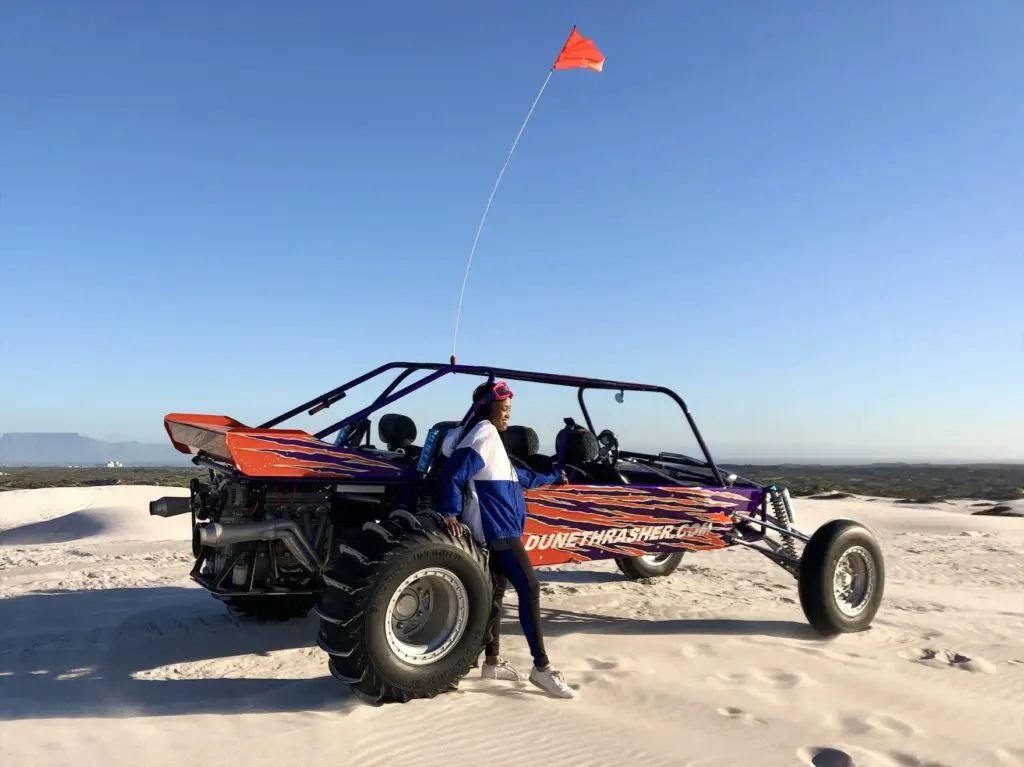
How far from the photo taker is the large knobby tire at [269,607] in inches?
241

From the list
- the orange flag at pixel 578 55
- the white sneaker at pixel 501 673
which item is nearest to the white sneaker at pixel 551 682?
the white sneaker at pixel 501 673

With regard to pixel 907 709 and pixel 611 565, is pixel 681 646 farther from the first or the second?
pixel 611 565

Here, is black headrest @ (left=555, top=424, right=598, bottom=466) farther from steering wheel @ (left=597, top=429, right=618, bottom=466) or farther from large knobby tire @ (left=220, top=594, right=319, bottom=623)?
large knobby tire @ (left=220, top=594, right=319, bottom=623)

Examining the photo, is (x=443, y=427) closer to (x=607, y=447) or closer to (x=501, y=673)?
(x=501, y=673)

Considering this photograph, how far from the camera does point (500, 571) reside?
Result: 15.4 ft

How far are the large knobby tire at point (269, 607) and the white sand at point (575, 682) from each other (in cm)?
15

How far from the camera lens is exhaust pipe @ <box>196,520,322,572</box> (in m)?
4.50

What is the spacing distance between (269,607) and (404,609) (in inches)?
83.2

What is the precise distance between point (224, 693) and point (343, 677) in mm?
897

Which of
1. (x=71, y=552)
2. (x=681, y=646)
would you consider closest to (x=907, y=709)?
(x=681, y=646)

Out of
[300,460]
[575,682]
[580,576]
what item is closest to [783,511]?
[580,576]

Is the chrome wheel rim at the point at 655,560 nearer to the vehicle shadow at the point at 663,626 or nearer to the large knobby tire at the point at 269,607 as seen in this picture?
the vehicle shadow at the point at 663,626

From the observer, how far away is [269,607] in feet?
20.3

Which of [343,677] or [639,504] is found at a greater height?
[639,504]
